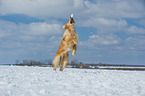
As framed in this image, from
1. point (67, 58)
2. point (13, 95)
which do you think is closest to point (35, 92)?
point (13, 95)

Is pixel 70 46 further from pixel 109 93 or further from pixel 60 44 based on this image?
pixel 109 93

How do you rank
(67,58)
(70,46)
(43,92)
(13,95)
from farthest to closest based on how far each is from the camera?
(67,58), (70,46), (43,92), (13,95)

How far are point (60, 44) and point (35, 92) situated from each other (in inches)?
266

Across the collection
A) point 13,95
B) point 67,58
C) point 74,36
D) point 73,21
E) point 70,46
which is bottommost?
point 13,95

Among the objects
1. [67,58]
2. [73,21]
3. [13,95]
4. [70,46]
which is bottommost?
[13,95]

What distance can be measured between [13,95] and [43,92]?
1.12 m

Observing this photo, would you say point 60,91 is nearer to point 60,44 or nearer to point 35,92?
point 35,92

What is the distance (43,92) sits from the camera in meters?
6.60

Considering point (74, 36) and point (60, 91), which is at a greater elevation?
point (74, 36)

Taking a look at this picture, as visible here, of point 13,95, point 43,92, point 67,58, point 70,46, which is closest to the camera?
point 13,95

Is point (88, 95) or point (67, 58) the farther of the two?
point (67, 58)

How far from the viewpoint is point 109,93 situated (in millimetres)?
6656

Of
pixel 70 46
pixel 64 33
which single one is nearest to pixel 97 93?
pixel 70 46

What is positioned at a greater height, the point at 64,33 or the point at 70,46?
the point at 64,33
